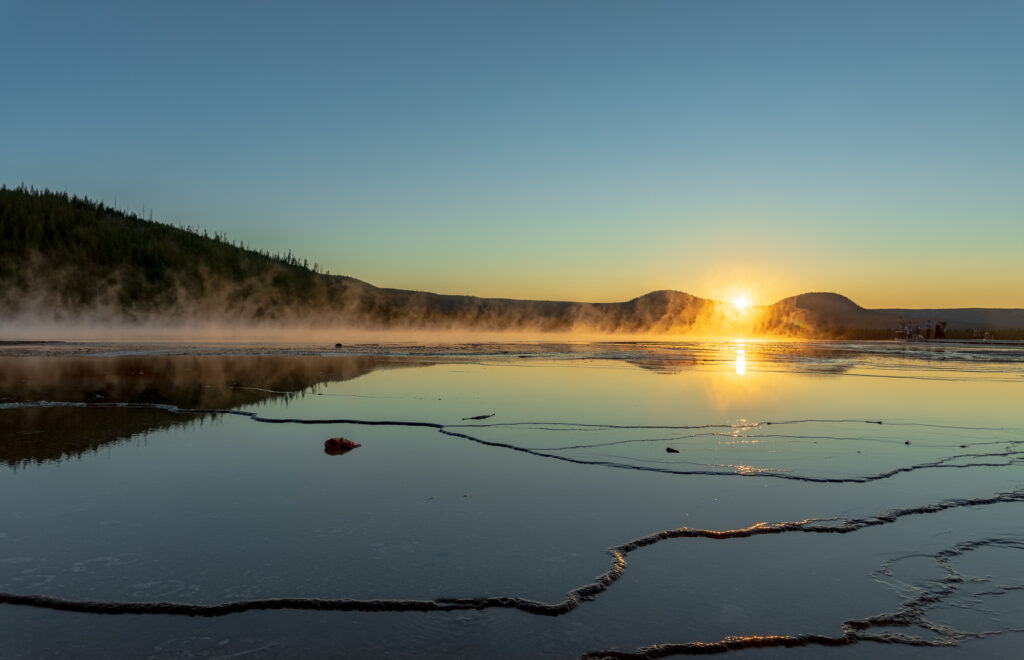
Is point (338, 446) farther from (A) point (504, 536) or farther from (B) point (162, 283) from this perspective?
(B) point (162, 283)

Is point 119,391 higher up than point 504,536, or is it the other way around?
point 504,536

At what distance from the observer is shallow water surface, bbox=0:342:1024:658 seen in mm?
3893

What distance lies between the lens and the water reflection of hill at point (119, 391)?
969cm

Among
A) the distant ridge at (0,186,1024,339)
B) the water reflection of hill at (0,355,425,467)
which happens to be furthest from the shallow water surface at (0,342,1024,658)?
the distant ridge at (0,186,1024,339)

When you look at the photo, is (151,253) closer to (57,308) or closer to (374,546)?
(57,308)

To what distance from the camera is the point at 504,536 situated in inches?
215

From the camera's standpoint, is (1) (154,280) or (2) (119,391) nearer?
(2) (119,391)

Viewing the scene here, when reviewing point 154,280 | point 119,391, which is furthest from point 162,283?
point 119,391

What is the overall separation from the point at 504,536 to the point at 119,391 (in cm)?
1405

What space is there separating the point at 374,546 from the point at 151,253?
5448 inches

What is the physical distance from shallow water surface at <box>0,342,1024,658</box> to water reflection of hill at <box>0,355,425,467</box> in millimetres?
131

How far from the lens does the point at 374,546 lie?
522 centimetres

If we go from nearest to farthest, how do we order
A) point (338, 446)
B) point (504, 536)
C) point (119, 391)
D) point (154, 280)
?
point (504, 536), point (338, 446), point (119, 391), point (154, 280)

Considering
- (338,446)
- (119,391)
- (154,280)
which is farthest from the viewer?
(154,280)
